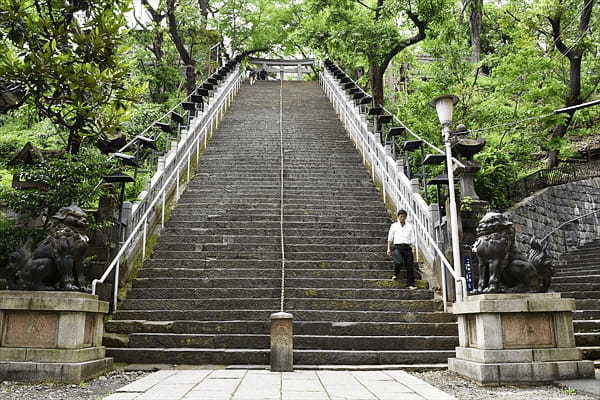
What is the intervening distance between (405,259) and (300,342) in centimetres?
249

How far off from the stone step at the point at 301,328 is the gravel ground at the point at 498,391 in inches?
54.4

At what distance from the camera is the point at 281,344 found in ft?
18.6

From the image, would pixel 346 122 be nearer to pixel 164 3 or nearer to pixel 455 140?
pixel 455 140

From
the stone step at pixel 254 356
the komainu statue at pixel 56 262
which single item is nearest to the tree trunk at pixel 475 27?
the stone step at pixel 254 356

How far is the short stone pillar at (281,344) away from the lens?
223 inches

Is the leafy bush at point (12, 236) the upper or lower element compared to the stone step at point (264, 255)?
upper

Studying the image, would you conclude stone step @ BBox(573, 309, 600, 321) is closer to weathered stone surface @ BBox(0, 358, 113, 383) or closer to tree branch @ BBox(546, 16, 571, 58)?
weathered stone surface @ BBox(0, 358, 113, 383)

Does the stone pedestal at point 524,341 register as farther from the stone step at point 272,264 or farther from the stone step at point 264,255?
the stone step at point 264,255

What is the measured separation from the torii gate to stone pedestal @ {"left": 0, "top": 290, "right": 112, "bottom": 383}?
25.8 metres

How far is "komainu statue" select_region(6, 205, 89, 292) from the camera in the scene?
17.7 ft

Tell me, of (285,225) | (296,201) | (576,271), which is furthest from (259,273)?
(576,271)

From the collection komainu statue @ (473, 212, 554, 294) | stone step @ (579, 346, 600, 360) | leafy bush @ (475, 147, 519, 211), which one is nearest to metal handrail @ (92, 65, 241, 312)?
komainu statue @ (473, 212, 554, 294)

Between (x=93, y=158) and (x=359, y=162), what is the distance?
8101 mm

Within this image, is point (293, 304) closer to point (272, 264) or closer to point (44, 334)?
point (272, 264)
